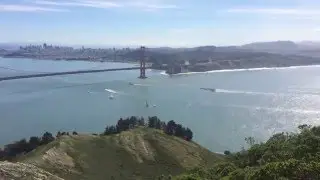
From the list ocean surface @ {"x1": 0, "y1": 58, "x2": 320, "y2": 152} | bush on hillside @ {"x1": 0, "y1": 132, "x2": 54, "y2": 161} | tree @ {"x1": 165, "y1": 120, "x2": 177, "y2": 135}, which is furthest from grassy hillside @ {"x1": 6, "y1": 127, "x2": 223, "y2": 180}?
ocean surface @ {"x1": 0, "y1": 58, "x2": 320, "y2": 152}

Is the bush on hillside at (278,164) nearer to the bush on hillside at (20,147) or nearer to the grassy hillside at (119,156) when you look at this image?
the grassy hillside at (119,156)

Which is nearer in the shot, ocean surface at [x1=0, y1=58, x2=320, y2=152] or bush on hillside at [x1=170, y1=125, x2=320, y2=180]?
bush on hillside at [x1=170, y1=125, x2=320, y2=180]

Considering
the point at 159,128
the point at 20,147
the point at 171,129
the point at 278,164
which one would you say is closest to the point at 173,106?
the point at 159,128

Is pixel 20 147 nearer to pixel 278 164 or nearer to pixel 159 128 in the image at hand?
pixel 159 128

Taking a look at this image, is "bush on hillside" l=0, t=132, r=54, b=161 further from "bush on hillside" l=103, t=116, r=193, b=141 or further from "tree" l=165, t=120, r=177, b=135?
"tree" l=165, t=120, r=177, b=135

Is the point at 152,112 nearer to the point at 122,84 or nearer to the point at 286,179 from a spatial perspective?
the point at 122,84

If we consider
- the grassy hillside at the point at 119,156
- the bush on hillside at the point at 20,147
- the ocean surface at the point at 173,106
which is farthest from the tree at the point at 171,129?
the bush on hillside at the point at 20,147
